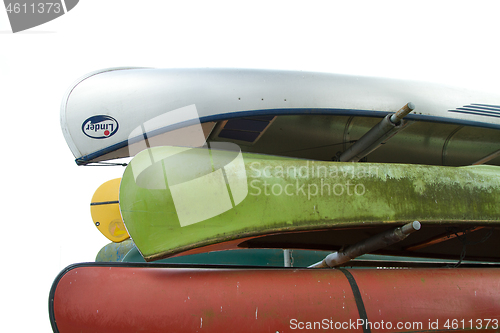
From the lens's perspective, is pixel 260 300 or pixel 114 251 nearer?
pixel 260 300

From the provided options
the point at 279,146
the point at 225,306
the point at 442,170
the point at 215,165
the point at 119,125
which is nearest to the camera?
the point at 225,306

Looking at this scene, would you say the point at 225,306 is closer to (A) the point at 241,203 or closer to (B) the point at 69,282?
(A) the point at 241,203

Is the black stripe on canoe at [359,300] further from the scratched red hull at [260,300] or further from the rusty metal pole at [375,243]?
the rusty metal pole at [375,243]

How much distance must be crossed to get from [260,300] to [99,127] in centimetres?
155

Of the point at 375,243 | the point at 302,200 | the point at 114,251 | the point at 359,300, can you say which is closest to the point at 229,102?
the point at 302,200


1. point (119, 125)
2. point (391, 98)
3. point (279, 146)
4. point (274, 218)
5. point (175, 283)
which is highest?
point (119, 125)

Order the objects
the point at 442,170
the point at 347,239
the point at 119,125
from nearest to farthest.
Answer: the point at 442,170 → the point at 119,125 → the point at 347,239

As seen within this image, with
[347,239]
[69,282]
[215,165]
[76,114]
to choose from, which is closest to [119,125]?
[76,114]

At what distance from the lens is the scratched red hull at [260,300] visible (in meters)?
1.66

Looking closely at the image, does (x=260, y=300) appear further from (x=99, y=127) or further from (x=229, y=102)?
(x=99, y=127)

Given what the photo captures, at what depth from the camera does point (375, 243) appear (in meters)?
2.07

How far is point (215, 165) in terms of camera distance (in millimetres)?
1953

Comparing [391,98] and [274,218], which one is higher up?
[391,98]

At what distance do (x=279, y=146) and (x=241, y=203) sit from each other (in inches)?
42.6
